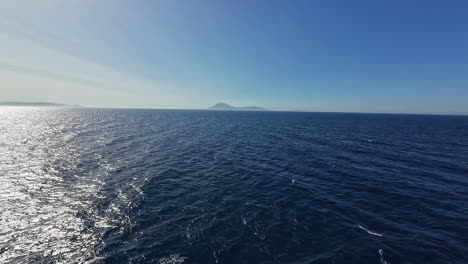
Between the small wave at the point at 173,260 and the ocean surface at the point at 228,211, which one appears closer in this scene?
the small wave at the point at 173,260

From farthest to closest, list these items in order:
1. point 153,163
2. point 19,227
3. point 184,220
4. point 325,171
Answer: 1. point 153,163
2. point 325,171
3. point 184,220
4. point 19,227

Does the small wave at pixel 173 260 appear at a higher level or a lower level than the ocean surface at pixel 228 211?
lower

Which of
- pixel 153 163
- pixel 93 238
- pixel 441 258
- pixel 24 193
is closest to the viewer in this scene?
pixel 441 258

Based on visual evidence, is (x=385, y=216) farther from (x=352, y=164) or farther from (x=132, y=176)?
(x=132, y=176)

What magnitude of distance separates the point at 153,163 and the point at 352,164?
123 ft

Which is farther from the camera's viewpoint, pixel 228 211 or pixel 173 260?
pixel 228 211

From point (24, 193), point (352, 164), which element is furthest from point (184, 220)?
point (352, 164)

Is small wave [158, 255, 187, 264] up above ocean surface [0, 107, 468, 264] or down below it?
below

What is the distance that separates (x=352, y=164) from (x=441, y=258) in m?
21.4

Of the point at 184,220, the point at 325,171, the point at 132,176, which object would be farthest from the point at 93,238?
the point at 325,171

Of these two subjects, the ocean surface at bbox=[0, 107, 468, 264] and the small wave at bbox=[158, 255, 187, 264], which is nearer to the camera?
the small wave at bbox=[158, 255, 187, 264]

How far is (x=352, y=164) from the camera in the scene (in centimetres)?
3266

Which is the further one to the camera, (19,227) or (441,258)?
(19,227)

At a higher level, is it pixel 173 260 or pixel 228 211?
pixel 228 211
